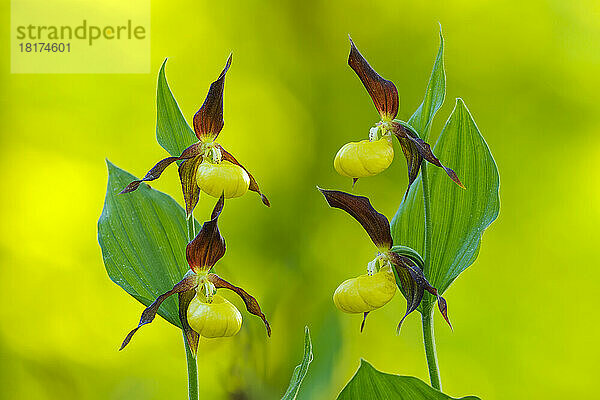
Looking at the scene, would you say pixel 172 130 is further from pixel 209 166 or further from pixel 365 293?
pixel 365 293

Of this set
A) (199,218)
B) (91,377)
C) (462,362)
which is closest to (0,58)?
(199,218)

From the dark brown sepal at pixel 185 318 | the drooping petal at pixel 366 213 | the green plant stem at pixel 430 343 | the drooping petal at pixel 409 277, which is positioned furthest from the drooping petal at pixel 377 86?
the dark brown sepal at pixel 185 318

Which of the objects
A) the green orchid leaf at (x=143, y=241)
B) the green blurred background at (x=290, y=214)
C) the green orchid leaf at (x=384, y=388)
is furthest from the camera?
the green blurred background at (x=290, y=214)

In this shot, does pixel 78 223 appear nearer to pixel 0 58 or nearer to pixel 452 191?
pixel 0 58

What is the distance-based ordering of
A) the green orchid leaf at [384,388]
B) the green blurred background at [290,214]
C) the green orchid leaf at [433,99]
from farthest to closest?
the green blurred background at [290,214] < the green orchid leaf at [433,99] < the green orchid leaf at [384,388]

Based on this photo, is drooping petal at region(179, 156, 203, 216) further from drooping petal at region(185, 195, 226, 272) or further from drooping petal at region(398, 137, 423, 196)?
drooping petal at region(398, 137, 423, 196)

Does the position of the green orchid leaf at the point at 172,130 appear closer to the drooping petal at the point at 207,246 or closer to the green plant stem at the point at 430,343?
the drooping petal at the point at 207,246
